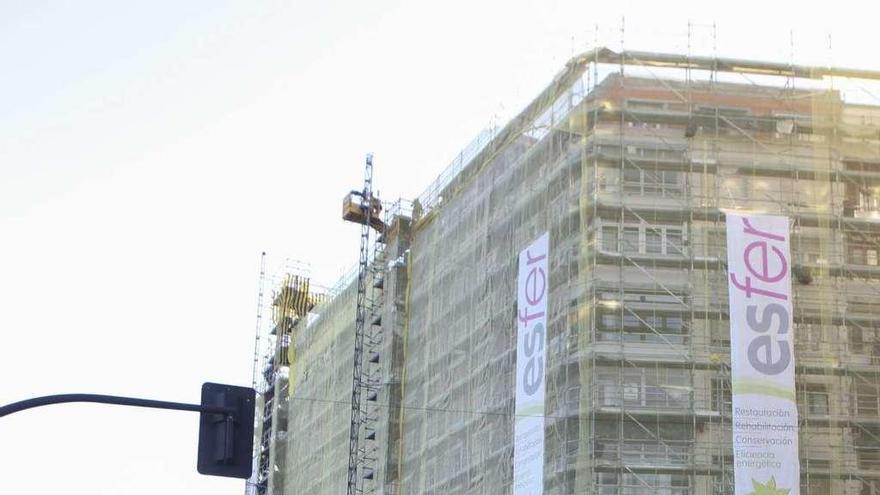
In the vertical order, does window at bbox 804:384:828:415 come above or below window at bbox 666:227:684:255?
below

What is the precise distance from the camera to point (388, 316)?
62.9 metres

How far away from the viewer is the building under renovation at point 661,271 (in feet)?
147

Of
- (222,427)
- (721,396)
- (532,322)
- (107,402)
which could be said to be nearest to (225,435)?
(222,427)

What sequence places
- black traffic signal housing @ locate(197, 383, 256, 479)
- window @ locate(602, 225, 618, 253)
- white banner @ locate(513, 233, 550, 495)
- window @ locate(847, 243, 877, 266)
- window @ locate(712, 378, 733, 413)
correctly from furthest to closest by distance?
window @ locate(847, 243, 877, 266) → window @ locate(602, 225, 618, 253) → white banner @ locate(513, 233, 550, 495) → window @ locate(712, 378, 733, 413) → black traffic signal housing @ locate(197, 383, 256, 479)

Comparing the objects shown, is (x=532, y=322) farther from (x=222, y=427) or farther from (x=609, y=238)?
(x=222, y=427)

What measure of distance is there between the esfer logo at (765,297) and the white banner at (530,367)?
18.2ft

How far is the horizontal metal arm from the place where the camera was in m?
18.9

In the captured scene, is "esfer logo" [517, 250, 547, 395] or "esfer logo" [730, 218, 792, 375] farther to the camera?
"esfer logo" [517, 250, 547, 395]

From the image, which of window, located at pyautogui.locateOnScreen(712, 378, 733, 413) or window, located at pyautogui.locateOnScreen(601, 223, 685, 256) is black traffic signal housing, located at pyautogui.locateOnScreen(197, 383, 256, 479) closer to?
window, located at pyautogui.locateOnScreen(712, 378, 733, 413)

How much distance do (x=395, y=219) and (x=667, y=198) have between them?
60.2 ft

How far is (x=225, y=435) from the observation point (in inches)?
806

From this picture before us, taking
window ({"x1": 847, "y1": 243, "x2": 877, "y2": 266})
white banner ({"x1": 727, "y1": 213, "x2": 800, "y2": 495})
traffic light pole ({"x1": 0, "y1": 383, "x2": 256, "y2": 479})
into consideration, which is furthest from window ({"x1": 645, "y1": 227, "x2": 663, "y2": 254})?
traffic light pole ({"x1": 0, "y1": 383, "x2": 256, "y2": 479})

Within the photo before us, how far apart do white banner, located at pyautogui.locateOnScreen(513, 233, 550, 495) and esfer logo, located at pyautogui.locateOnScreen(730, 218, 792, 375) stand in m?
5.54

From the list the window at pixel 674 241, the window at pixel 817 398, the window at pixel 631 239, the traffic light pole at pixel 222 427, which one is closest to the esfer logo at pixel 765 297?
the window at pixel 817 398
